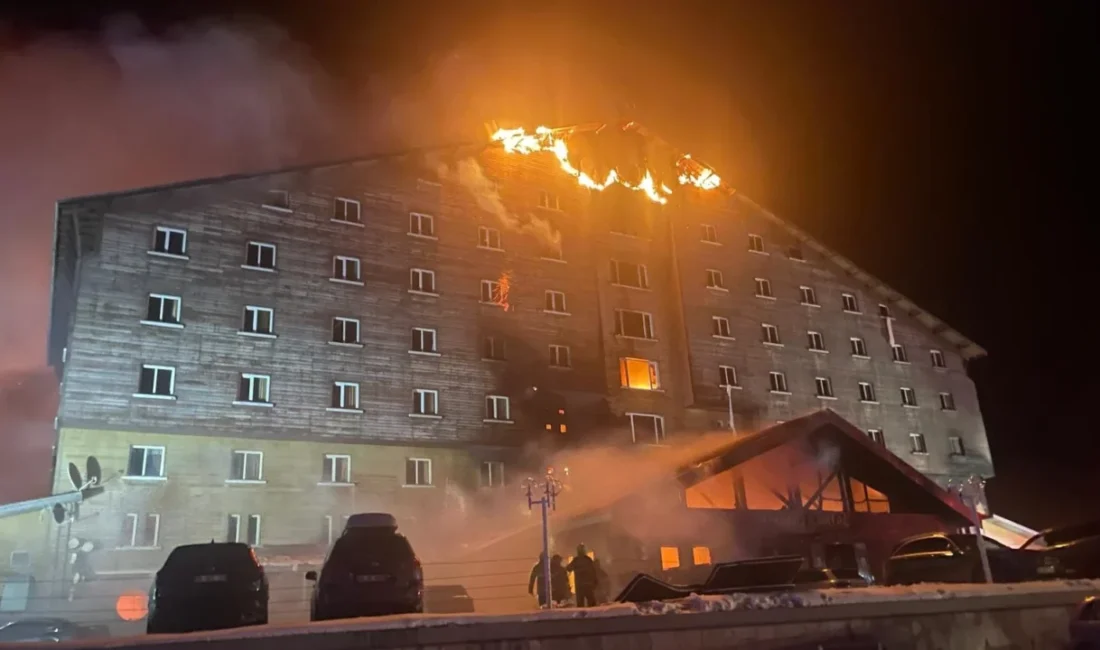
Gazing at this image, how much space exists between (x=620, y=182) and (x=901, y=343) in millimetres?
20210

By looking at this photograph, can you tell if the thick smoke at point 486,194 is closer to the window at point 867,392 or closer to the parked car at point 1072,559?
the window at point 867,392

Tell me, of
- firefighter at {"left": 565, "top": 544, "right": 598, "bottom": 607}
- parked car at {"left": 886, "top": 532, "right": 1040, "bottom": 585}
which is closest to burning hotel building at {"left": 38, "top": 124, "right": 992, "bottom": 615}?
firefighter at {"left": 565, "top": 544, "right": 598, "bottom": 607}

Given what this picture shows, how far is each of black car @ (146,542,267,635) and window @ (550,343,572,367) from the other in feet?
74.6

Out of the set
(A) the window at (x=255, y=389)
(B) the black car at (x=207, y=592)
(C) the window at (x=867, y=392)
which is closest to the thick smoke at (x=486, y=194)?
(A) the window at (x=255, y=389)

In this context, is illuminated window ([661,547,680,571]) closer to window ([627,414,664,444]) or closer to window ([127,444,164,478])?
window ([627,414,664,444])

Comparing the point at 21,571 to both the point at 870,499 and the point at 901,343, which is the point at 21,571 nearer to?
the point at 870,499

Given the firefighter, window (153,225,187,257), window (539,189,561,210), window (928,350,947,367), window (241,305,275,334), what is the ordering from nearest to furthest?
the firefighter, window (153,225,187,257), window (241,305,275,334), window (539,189,561,210), window (928,350,947,367)

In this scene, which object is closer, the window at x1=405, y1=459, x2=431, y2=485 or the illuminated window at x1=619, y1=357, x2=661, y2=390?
the window at x1=405, y1=459, x2=431, y2=485

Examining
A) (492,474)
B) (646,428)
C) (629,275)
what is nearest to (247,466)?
(492,474)

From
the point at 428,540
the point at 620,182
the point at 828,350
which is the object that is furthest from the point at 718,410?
the point at 428,540

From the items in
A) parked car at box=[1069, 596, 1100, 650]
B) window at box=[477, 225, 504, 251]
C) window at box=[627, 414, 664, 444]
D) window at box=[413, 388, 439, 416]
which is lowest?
parked car at box=[1069, 596, 1100, 650]

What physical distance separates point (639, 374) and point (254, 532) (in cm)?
1910

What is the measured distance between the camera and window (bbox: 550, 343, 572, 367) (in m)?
34.3

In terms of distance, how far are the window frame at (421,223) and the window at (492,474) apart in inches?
410
